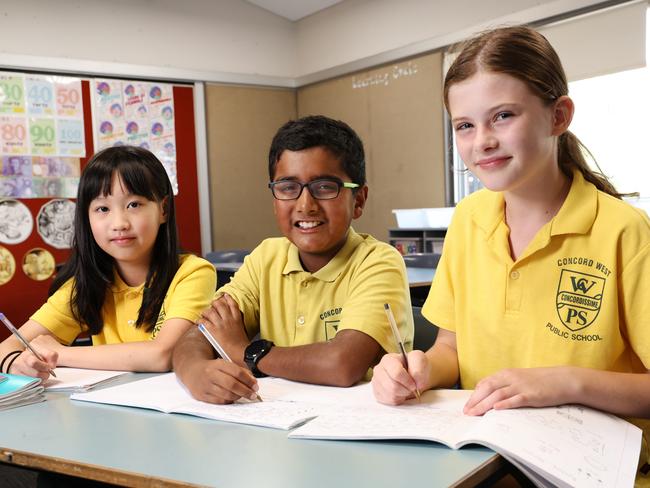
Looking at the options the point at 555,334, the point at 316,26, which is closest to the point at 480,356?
the point at 555,334

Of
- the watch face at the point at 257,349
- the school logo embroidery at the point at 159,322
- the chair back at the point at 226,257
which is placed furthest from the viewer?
the chair back at the point at 226,257

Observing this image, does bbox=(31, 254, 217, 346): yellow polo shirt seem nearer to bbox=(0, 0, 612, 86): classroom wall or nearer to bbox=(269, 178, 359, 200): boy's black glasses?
bbox=(269, 178, 359, 200): boy's black glasses

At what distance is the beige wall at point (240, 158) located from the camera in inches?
218

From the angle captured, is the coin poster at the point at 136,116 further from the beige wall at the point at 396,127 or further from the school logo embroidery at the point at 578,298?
the school logo embroidery at the point at 578,298

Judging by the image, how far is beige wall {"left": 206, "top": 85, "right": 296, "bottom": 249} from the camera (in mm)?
5531

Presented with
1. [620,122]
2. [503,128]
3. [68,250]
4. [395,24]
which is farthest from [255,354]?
[395,24]

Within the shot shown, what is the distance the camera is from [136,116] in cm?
505

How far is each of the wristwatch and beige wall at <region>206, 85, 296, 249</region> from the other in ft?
14.1

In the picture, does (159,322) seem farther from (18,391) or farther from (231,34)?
(231,34)

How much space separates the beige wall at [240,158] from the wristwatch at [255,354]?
14.1 ft

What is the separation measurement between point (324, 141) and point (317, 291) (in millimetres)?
356

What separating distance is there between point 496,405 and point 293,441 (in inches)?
11.5

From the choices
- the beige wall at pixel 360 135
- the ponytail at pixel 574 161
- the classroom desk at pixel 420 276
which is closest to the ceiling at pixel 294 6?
the beige wall at pixel 360 135

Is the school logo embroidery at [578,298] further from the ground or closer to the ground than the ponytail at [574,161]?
closer to the ground
